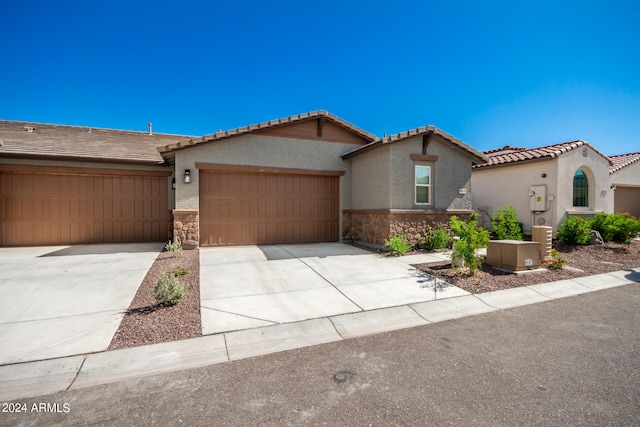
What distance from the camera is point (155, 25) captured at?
934cm

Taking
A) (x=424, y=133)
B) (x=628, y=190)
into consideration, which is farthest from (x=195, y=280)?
(x=628, y=190)

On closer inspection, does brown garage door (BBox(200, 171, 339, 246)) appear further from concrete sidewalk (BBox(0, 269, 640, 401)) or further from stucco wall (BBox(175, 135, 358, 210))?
concrete sidewalk (BBox(0, 269, 640, 401))

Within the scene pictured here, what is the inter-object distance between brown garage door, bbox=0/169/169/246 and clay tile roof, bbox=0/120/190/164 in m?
0.71

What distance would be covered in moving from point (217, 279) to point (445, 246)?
7467 mm

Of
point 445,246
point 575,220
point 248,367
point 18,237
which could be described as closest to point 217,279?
point 248,367

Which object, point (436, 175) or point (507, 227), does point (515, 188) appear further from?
point (436, 175)

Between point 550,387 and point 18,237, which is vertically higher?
point 18,237

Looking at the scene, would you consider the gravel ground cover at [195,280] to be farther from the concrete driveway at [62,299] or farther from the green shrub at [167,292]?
the concrete driveway at [62,299]

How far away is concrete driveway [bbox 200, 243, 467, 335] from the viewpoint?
4.32 meters

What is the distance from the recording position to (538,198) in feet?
37.1

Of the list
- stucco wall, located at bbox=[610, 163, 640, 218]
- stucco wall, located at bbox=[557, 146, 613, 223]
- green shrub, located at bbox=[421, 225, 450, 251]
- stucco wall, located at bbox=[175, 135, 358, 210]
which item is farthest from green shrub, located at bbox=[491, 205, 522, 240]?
stucco wall, located at bbox=[610, 163, 640, 218]

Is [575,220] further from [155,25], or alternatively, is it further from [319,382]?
[155,25]

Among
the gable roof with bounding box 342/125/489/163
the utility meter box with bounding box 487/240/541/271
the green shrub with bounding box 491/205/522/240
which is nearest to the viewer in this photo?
the utility meter box with bounding box 487/240/541/271

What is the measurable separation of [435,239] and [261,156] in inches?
262
